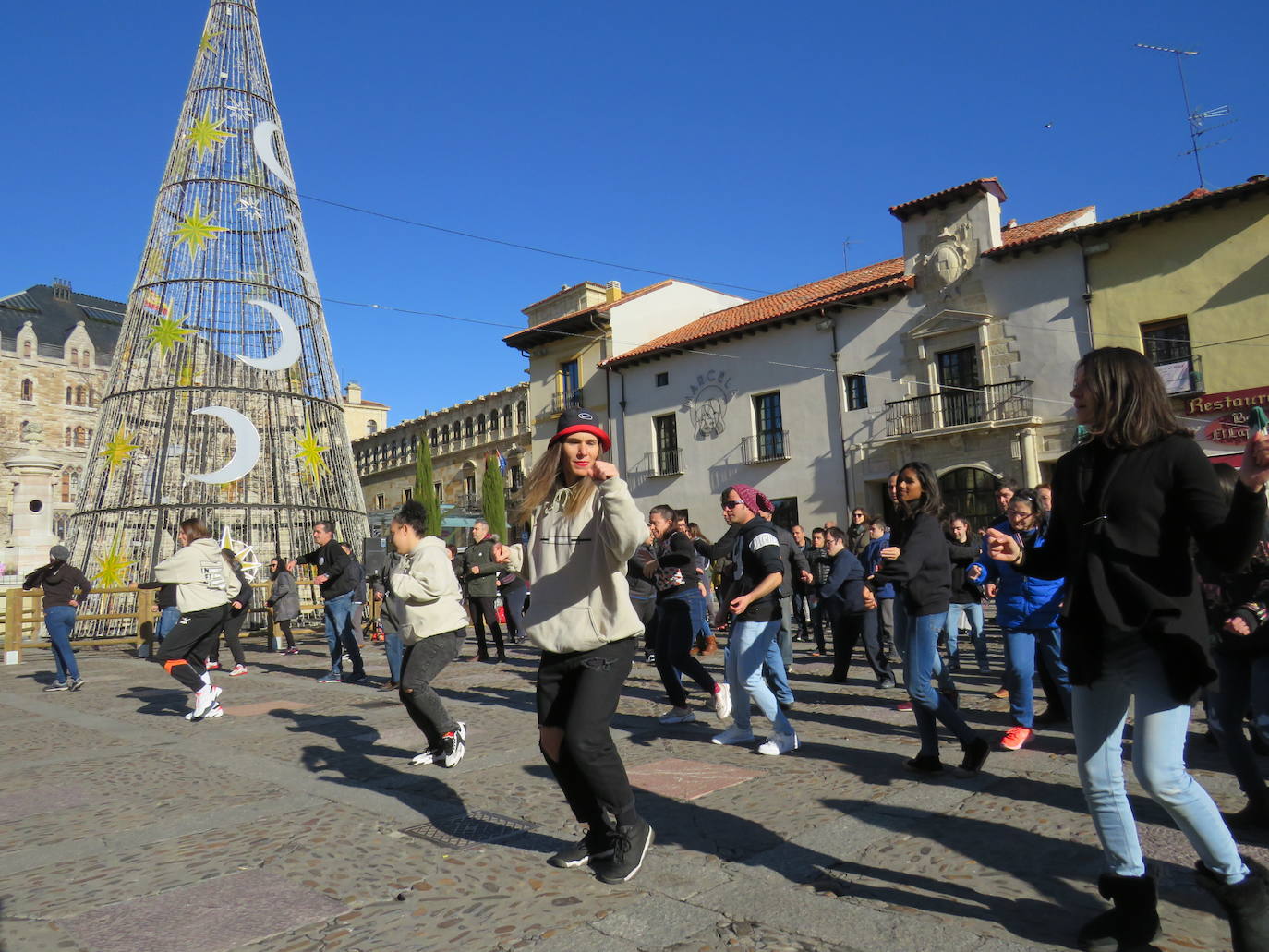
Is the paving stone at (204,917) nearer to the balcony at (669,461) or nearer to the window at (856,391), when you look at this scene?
the window at (856,391)

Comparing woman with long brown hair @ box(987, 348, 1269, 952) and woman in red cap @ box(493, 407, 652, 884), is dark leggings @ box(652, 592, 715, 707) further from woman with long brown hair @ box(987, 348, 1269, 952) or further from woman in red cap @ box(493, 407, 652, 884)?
woman with long brown hair @ box(987, 348, 1269, 952)

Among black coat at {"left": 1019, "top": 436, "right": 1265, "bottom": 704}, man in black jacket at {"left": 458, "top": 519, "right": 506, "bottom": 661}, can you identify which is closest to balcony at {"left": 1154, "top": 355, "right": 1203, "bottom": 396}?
man in black jacket at {"left": 458, "top": 519, "right": 506, "bottom": 661}

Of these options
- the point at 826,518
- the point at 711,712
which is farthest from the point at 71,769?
the point at 826,518

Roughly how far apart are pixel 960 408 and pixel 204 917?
2071cm

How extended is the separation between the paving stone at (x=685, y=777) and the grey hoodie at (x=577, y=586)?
1.51 meters

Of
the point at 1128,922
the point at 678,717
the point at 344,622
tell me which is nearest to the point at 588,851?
the point at 1128,922

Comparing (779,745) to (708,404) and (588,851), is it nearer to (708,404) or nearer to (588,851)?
(588,851)

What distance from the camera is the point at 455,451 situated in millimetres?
46688

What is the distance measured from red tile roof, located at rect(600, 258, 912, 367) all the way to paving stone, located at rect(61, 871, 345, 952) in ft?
69.4

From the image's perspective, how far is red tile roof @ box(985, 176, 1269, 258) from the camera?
1709 cm

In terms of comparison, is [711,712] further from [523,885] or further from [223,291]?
[223,291]

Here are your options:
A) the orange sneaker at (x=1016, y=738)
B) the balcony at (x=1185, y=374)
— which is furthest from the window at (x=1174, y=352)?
the orange sneaker at (x=1016, y=738)

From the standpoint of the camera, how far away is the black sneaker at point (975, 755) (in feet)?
15.2

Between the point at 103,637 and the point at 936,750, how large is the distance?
1531cm
